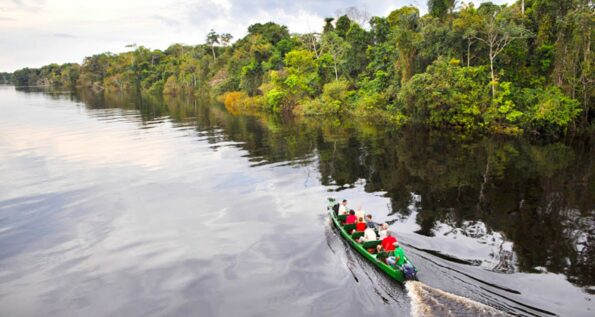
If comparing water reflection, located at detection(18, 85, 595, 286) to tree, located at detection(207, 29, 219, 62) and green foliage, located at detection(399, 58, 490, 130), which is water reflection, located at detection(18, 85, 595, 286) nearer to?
green foliage, located at detection(399, 58, 490, 130)

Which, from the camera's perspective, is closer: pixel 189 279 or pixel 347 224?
pixel 189 279

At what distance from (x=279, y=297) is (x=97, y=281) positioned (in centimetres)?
838

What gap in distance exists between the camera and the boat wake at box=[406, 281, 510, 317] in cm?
1292

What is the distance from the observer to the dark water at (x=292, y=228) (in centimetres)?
1498

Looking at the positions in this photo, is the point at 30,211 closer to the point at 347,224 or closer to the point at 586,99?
the point at 347,224

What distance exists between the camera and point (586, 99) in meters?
38.7

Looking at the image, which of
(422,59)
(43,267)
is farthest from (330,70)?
(43,267)

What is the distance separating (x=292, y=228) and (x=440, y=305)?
Answer: 9741mm

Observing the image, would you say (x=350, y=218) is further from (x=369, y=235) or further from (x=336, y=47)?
(x=336, y=47)

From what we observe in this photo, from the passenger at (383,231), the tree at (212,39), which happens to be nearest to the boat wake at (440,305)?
the passenger at (383,231)

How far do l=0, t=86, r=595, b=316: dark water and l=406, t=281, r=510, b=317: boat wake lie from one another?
61 millimetres

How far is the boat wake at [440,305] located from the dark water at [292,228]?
0.20 feet

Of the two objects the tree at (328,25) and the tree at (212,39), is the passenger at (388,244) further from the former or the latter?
the tree at (212,39)

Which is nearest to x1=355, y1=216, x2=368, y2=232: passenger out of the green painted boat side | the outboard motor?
the green painted boat side
